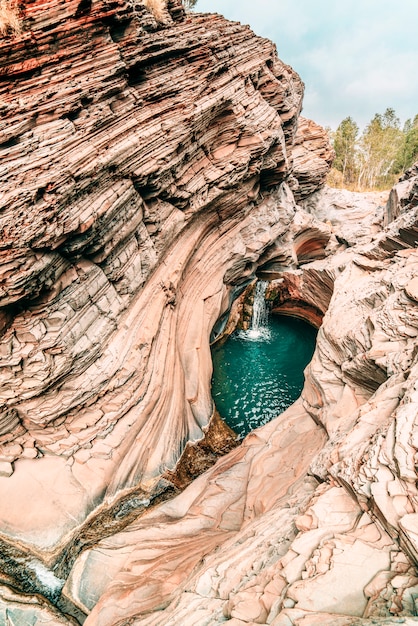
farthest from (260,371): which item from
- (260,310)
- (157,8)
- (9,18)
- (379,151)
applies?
(379,151)

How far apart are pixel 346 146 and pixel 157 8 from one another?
4747 centimetres

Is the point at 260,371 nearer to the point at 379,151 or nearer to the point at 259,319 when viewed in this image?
the point at 259,319

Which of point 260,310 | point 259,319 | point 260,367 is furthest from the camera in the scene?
point 260,310

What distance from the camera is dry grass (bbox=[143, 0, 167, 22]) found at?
40.5ft

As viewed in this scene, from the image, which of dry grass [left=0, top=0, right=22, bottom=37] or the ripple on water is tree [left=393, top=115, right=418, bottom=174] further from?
dry grass [left=0, top=0, right=22, bottom=37]

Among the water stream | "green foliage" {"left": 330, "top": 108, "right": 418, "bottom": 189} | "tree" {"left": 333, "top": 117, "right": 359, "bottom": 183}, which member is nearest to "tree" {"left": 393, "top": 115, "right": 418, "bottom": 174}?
"green foliage" {"left": 330, "top": 108, "right": 418, "bottom": 189}

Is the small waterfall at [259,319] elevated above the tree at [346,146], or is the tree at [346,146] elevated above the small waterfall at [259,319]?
the tree at [346,146]

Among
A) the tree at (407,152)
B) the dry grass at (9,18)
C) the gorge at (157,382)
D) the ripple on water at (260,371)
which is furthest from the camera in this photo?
the tree at (407,152)

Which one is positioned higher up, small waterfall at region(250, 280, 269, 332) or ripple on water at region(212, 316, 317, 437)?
small waterfall at region(250, 280, 269, 332)

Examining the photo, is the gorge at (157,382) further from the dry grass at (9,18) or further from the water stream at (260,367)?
the water stream at (260,367)

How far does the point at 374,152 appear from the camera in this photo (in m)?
48.8

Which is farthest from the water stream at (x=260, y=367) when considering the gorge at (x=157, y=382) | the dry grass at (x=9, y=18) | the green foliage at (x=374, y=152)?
the green foliage at (x=374, y=152)

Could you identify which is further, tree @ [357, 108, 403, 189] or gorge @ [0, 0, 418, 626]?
tree @ [357, 108, 403, 189]

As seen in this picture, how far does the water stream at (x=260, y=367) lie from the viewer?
53.7 feet
